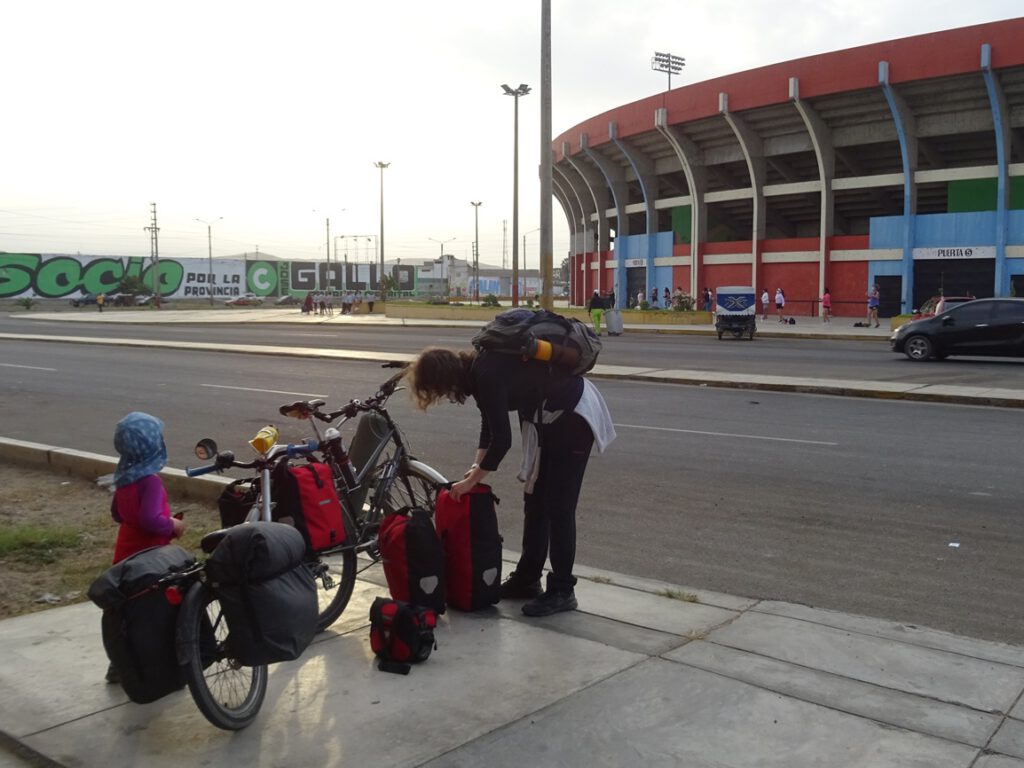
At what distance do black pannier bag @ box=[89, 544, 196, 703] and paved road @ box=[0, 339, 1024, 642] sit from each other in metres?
3.38

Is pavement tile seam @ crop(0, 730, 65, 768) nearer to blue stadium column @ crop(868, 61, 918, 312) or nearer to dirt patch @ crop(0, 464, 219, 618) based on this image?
dirt patch @ crop(0, 464, 219, 618)

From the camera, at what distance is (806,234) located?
57.9 metres

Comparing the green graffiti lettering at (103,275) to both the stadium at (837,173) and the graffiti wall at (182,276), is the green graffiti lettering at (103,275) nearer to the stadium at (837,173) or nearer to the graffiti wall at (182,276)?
the graffiti wall at (182,276)

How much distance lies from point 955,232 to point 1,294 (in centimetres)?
8806

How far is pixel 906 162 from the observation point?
43.2 meters

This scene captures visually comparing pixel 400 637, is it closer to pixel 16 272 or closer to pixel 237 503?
pixel 237 503

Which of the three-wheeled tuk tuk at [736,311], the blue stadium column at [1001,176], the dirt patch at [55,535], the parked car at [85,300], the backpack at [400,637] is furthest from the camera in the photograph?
the parked car at [85,300]

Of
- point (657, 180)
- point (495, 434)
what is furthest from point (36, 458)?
point (657, 180)

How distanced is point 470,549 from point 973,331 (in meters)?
19.8

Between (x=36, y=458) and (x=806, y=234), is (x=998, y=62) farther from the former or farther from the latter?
(x=36, y=458)

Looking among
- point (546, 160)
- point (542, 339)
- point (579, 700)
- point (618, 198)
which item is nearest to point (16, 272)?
point (618, 198)

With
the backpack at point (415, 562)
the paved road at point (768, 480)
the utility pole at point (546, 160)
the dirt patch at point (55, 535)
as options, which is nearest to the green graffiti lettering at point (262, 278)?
the utility pole at point (546, 160)

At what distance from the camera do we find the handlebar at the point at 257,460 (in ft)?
15.1

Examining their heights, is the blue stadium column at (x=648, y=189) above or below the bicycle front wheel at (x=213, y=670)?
above
